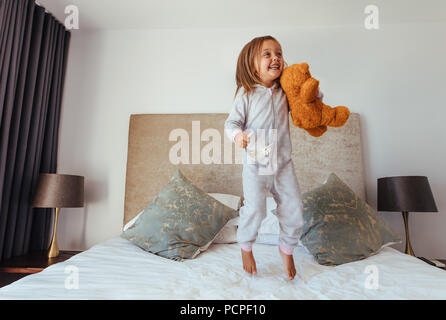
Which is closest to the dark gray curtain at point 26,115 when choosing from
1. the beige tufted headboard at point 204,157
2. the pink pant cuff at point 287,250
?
the beige tufted headboard at point 204,157

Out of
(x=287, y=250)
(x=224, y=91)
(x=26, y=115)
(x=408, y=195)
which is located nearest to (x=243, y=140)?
(x=287, y=250)

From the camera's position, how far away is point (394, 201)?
5.89 feet

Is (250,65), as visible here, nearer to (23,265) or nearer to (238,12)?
(238,12)

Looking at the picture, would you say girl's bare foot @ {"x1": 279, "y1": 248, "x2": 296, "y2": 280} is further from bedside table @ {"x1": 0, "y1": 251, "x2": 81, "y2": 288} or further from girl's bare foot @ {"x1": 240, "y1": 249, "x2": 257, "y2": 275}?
bedside table @ {"x1": 0, "y1": 251, "x2": 81, "y2": 288}

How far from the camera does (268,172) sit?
3.91 ft

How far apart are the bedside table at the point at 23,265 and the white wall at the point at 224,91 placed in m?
0.38

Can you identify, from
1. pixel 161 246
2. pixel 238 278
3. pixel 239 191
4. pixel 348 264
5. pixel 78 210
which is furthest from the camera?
pixel 78 210

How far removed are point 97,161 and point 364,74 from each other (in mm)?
2521

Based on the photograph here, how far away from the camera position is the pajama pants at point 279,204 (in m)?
1.15

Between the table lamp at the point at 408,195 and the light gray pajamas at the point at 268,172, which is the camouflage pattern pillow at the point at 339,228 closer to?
the light gray pajamas at the point at 268,172

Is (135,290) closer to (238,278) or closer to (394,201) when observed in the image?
(238,278)

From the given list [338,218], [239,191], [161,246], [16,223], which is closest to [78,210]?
[16,223]

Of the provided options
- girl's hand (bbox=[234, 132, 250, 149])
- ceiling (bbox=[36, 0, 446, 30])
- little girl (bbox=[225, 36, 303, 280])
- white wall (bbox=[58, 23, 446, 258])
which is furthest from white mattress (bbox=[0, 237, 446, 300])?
ceiling (bbox=[36, 0, 446, 30])

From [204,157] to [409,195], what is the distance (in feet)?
5.05
